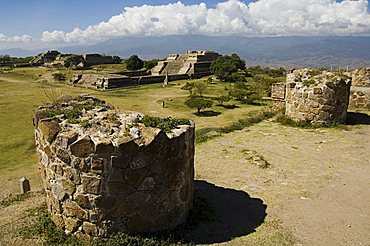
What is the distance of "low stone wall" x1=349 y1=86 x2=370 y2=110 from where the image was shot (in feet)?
59.7

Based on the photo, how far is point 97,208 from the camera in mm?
5477

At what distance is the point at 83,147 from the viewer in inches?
209

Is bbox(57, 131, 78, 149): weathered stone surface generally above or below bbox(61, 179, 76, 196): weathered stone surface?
above

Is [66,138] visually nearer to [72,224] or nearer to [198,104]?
[72,224]

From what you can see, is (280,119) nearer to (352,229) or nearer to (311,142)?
(311,142)

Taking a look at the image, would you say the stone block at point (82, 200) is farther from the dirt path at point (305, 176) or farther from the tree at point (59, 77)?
the tree at point (59, 77)

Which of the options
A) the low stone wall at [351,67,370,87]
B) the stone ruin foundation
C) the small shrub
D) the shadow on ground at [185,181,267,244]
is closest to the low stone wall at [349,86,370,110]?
the low stone wall at [351,67,370,87]

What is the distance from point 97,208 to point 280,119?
38.5 feet

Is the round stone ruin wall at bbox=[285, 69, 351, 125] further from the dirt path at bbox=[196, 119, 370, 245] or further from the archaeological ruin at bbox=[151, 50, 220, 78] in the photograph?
the archaeological ruin at bbox=[151, 50, 220, 78]

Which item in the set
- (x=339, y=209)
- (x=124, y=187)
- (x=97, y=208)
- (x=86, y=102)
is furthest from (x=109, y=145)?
(x=339, y=209)

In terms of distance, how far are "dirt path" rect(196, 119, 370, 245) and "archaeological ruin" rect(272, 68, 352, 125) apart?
2.66ft

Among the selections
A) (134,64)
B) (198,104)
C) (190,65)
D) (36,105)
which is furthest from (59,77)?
(198,104)

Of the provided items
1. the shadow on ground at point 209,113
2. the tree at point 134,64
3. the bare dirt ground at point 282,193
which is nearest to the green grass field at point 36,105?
the shadow on ground at point 209,113

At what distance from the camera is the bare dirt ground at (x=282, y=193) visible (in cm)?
612
